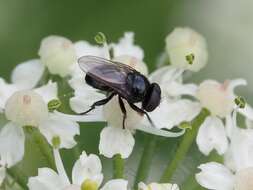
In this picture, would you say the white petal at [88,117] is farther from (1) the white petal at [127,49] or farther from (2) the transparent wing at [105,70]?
(1) the white petal at [127,49]

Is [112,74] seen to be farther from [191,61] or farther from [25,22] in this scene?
[25,22]

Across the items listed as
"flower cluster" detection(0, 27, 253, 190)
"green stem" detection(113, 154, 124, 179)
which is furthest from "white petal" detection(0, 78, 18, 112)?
"green stem" detection(113, 154, 124, 179)

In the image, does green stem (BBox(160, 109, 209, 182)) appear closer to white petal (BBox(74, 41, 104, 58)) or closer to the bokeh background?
white petal (BBox(74, 41, 104, 58))

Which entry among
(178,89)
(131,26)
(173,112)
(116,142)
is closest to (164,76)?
(178,89)

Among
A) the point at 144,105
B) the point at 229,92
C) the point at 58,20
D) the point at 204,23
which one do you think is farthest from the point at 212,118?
the point at 204,23

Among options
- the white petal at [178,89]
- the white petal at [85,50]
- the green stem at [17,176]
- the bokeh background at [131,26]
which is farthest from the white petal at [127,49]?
the bokeh background at [131,26]

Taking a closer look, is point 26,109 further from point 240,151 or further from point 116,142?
point 240,151
